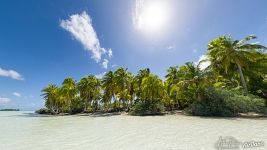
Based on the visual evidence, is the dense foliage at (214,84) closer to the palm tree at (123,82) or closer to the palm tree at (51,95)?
the palm tree at (123,82)

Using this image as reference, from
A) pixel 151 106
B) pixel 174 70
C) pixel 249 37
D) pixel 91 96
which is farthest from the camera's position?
pixel 91 96

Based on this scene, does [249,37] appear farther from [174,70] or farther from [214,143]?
[214,143]

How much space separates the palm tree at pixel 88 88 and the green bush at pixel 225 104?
3112 centimetres

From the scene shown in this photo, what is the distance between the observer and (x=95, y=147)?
835cm

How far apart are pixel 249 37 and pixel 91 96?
41.3 metres

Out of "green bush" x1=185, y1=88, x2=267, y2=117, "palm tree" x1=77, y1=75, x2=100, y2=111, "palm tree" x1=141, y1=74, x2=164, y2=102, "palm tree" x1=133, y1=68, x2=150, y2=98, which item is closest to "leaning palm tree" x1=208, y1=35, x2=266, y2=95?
"green bush" x1=185, y1=88, x2=267, y2=117

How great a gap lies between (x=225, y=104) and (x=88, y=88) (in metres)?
35.8

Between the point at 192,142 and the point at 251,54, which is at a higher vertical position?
the point at 251,54

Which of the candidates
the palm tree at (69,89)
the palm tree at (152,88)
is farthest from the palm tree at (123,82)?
the palm tree at (69,89)

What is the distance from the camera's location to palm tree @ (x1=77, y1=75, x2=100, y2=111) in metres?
52.4

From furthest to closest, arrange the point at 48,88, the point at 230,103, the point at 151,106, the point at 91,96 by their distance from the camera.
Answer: the point at 48,88 < the point at 91,96 < the point at 151,106 < the point at 230,103

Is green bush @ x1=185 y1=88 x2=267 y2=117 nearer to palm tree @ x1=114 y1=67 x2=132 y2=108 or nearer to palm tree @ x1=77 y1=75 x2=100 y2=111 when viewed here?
palm tree @ x1=114 y1=67 x2=132 y2=108

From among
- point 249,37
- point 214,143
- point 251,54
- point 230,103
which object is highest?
point 249,37

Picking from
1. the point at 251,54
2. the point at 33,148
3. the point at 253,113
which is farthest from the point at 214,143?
the point at 251,54
